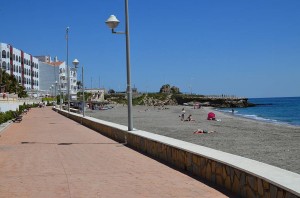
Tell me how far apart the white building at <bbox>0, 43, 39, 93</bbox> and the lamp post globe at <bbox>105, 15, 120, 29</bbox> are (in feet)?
280

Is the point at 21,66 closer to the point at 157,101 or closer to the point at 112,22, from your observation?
the point at 157,101

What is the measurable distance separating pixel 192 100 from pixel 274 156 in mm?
148609

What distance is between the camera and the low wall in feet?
17.2

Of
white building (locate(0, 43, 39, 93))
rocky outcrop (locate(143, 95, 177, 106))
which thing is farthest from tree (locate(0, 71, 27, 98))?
rocky outcrop (locate(143, 95, 177, 106))

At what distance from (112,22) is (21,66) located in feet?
329

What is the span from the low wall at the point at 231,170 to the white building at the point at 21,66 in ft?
300

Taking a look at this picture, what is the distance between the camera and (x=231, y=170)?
666 centimetres

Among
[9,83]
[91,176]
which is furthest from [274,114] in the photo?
[91,176]

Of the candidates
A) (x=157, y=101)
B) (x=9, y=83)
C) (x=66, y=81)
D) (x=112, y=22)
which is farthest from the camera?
(x=157, y=101)

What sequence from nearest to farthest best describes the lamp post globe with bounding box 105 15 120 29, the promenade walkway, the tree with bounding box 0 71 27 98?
the promenade walkway < the lamp post globe with bounding box 105 15 120 29 < the tree with bounding box 0 71 27 98

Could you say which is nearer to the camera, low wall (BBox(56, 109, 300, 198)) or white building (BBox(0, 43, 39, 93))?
low wall (BBox(56, 109, 300, 198))

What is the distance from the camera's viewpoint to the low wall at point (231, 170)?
17.2 ft

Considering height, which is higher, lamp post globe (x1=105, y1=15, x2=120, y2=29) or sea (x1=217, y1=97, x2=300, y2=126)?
lamp post globe (x1=105, y1=15, x2=120, y2=29)

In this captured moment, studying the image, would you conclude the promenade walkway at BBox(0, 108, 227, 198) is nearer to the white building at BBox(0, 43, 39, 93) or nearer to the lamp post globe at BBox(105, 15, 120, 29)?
the lamp post globe at BBox(105, 15, 120, 29)
